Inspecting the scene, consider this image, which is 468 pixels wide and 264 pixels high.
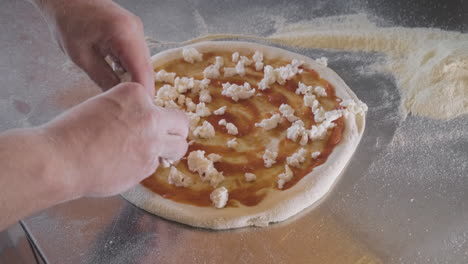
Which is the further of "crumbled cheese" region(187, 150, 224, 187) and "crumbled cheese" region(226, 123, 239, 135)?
"crumbled cheese" region(226, 123, 239, 135)

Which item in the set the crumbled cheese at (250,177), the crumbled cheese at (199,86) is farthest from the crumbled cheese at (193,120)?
the crumbled cheese at (250,177)

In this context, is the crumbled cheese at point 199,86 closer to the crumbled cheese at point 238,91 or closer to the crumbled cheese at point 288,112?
the crumbled cheese at point 238,91

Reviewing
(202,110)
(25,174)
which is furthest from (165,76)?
(25,174)

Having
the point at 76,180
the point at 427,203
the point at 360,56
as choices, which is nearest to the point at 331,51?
the point at 360,56

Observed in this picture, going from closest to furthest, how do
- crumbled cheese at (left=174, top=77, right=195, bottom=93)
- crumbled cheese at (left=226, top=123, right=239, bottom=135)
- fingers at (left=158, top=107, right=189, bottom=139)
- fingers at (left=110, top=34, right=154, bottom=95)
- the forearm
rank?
the forearm → fingers at (left=158, top=107, right=189, bottom=139) → fingers at (left=110, top=34, right=154, bottom=95) → crumbled cheese at (left=226, top=123, right=239, bottom=135) → crumbled cheese at (left=174, top=77, right=195, bottom=93)

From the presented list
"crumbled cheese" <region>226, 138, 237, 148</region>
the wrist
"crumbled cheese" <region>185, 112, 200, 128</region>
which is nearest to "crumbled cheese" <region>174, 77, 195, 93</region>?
"crumbled cheese" <region>185, 112, 200, 128</region>

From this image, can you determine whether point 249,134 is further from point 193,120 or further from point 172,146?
point 172,146

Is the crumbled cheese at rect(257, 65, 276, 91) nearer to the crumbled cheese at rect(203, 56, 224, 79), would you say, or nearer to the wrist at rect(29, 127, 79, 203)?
the crumbled cheese at rect(203, 56, 224, 79)
